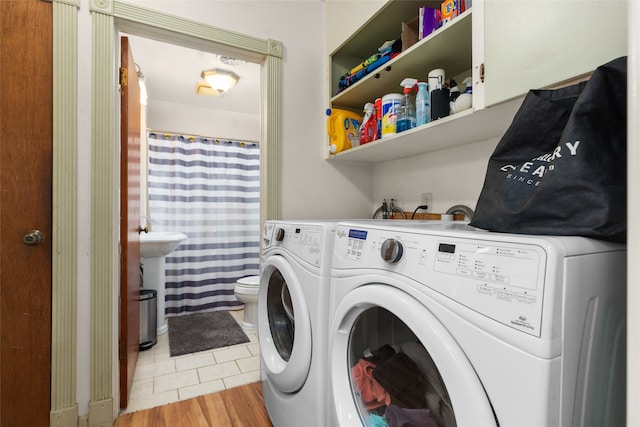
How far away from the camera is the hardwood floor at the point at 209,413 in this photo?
1405 mm

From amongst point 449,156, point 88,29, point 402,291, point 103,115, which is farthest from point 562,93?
point 88,29

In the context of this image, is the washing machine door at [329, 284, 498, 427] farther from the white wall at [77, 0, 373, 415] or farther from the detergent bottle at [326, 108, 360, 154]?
the detergent bottle at [326, 108, 360, 154]

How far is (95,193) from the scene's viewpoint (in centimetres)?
136

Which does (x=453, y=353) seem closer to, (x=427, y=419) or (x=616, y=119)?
(x=427, y=419)

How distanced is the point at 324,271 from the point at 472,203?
0.87m

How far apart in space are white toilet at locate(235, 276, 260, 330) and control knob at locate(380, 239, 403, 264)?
5.84 feet

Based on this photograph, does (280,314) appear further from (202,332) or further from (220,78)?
(220,78)

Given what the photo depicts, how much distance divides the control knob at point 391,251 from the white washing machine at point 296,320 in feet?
0.91

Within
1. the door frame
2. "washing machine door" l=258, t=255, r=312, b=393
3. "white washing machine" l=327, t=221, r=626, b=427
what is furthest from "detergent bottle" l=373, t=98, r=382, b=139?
the door frame

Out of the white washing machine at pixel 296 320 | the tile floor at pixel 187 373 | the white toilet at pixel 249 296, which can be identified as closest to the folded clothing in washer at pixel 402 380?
the white washing machine at pixel 296 320

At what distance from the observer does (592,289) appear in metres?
0.48

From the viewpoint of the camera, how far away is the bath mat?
221 centimetres

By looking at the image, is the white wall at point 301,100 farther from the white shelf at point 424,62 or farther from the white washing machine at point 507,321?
the white washing machine at point 507,321

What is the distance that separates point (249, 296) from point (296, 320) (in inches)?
58.7
